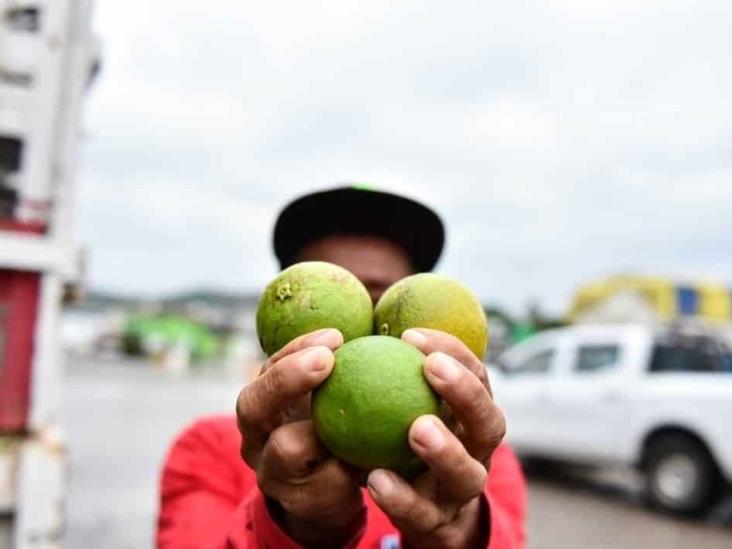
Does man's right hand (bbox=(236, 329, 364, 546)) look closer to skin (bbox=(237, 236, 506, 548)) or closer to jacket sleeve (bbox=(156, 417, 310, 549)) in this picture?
skin (bbox=(237, 236, 506, 548))

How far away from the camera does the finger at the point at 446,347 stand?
134cm

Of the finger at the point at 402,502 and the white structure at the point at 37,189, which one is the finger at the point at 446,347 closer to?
the finger at the point at 402,502

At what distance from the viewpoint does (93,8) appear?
317cm

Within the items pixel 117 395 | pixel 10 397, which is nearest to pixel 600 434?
pixel 10 397

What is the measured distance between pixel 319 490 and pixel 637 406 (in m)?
8.43

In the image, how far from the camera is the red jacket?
196 centimetres

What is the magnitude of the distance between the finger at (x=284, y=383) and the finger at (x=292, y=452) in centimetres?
5

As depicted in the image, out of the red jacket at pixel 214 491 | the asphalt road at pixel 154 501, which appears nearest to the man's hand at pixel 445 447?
the red jacket at pixel 214 491

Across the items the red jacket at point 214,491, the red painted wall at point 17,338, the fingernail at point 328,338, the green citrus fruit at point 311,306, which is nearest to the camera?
the fingernail at point 328,338

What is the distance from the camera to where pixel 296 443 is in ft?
4.21

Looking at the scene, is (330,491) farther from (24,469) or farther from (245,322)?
(245,322)

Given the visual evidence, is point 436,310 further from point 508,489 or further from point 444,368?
point 508,489

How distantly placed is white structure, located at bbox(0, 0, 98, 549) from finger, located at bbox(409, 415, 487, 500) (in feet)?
6.67

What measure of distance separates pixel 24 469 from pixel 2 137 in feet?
4.25
